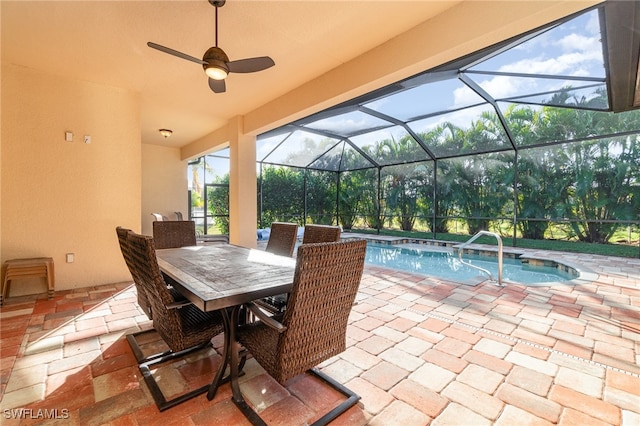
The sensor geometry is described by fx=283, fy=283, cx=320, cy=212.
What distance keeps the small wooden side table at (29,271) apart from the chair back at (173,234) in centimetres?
136

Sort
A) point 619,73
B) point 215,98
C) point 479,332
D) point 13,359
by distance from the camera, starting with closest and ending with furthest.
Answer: point 13,359 → point 479,332 → point 619,73 → point 215,98

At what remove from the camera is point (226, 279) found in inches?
72.2

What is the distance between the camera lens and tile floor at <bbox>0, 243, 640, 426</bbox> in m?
1.59

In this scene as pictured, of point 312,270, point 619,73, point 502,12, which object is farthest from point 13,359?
point 619,73

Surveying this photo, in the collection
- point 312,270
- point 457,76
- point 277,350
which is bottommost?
point 277,350

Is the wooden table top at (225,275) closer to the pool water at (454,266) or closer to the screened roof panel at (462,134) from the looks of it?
the pool water at (454,266)

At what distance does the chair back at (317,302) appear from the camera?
1.34 metres

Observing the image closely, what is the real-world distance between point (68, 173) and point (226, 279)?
354cm

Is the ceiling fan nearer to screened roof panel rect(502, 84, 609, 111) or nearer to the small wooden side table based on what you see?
the small wooden side table

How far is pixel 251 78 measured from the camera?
12.7 ft

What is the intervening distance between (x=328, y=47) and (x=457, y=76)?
2700 millimetres

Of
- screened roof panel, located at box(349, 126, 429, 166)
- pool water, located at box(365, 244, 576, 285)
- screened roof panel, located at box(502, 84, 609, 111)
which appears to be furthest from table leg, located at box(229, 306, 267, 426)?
screened roof panel, located at box(349, 126, 429, 166)

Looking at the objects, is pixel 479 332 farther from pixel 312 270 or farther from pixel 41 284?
pixel 41 284

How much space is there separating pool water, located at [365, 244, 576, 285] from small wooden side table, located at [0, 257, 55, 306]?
5.08 metres
